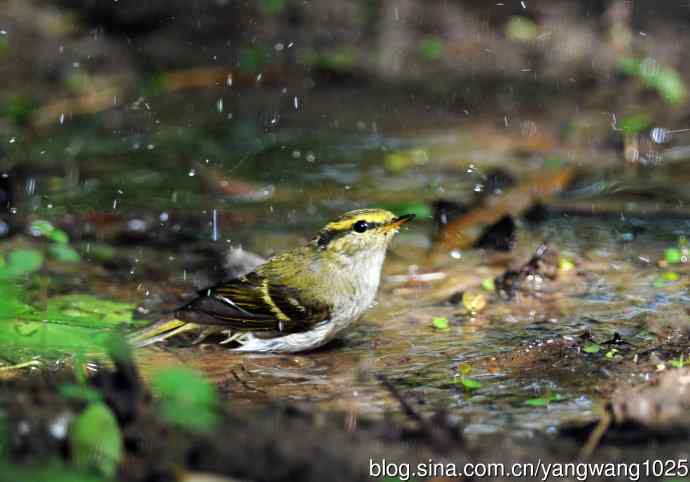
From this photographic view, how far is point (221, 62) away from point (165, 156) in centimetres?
293

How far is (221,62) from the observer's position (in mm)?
11914

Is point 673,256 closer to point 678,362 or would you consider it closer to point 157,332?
point 678,362

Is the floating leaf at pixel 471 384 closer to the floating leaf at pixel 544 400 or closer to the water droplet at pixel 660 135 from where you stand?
the floating leaf at pixel 544 400

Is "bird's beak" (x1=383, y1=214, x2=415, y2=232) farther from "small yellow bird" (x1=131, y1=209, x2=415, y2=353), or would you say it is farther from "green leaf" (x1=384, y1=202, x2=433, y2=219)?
"green leaf" (x1=384, y1=202, x2=433, y2=219)

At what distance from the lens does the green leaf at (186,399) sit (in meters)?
3.20

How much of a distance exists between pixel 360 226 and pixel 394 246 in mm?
1230

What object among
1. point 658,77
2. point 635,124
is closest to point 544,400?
point 635,124

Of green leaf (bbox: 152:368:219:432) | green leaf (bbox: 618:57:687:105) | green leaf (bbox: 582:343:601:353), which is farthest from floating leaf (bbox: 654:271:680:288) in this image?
green leaf (bbox: 618:57:687:105)

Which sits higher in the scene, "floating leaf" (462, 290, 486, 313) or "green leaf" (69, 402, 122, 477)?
"green leaf" (69, 402, 122, 477)

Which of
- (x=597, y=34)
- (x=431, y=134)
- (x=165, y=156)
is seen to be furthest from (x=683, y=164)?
(x=165, y=156)

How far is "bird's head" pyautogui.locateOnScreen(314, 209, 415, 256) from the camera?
235 inches

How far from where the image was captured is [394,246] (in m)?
7.20

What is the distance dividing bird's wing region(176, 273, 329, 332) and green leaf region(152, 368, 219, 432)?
213 cm

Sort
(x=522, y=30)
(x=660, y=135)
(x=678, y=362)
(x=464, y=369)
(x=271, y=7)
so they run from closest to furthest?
(x=678, y=362)
(x=464, y=369)
(x=660, y=135)
(x=522, y=30)
(x=271, y=7)
